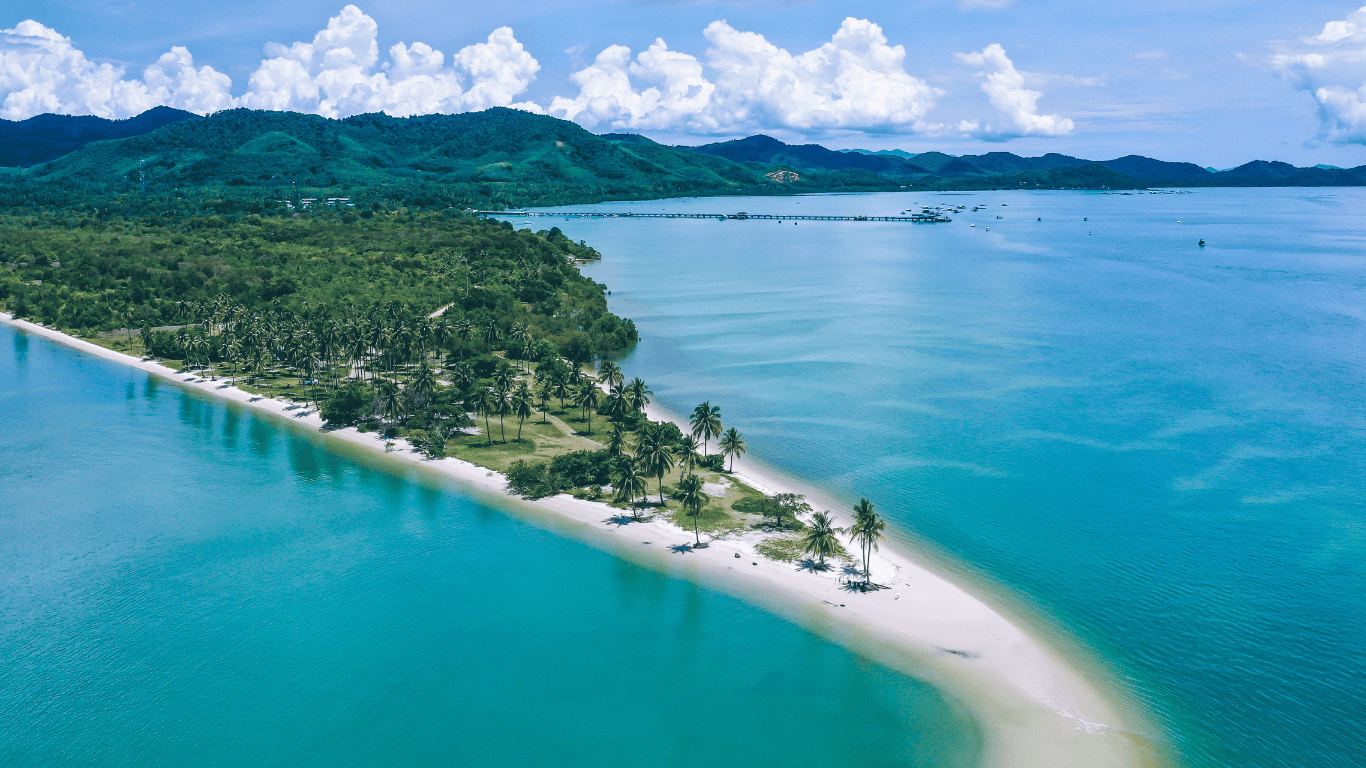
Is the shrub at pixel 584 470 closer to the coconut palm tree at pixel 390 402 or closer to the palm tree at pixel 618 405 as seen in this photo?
the palm tree at pixel 618 405

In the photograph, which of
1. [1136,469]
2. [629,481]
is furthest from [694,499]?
[1136,469]

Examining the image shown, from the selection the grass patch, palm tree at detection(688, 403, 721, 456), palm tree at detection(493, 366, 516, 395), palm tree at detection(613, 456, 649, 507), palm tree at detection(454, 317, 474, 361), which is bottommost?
the grass patch

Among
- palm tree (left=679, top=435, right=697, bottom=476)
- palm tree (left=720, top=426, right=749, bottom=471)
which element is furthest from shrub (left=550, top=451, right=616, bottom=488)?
palm tree (left=720, top=426, right=749, bottom=471)

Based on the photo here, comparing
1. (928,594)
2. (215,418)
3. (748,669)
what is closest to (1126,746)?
(928,594)

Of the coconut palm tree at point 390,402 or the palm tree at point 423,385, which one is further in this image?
the palm tree at point 423,385

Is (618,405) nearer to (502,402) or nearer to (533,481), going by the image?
(502,402)

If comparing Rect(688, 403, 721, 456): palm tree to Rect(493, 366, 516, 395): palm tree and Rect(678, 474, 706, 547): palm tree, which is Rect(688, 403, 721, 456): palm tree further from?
Rect(493, 366, 516, 395): palm tree

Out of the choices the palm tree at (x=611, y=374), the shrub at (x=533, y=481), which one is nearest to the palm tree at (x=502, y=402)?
the shrub at (x=533, y=481)
